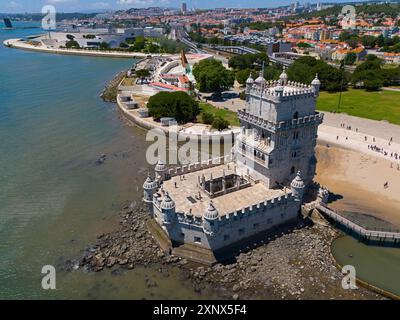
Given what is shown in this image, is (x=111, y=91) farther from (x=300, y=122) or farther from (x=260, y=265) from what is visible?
(x=260, y=265)

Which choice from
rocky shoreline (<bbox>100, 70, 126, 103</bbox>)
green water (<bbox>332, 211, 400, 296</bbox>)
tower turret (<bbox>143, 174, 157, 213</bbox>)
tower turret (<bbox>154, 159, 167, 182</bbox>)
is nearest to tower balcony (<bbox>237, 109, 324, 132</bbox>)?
tower turret (<bbox>154, 159, 167, 182</bbox>)

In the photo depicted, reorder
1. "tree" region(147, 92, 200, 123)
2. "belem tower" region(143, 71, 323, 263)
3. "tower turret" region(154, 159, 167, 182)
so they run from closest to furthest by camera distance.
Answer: "belem tower" region(143, 71, 323, 263), "tower turret" region(154, 159, 167, 182), "tree" region(147, 92, 200, 123)

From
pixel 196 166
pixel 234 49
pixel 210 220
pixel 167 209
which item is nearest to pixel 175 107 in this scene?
pixel 196 166

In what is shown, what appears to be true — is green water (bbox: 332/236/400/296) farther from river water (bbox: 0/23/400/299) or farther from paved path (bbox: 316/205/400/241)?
paved path (bbox: 316/205/400/241)

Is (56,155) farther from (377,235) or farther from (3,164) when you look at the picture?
(377,235)

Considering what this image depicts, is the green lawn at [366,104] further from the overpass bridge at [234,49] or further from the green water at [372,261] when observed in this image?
the overpass bridge at [234,49]

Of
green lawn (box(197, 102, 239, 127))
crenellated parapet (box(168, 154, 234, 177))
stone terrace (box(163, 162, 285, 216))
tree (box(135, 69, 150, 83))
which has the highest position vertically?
tree (box(135, 69, 150, 83))

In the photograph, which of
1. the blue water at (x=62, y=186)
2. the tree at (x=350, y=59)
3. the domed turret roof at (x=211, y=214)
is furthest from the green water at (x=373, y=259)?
the tree at (x=350, y=59)
